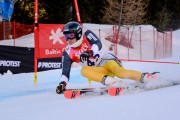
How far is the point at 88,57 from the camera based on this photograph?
21.8 ft

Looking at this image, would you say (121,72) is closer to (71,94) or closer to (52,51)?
(71,94)

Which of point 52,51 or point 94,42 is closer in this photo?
point 94,42

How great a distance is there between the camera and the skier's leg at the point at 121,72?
6.27m

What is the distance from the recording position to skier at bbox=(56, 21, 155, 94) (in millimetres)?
6672

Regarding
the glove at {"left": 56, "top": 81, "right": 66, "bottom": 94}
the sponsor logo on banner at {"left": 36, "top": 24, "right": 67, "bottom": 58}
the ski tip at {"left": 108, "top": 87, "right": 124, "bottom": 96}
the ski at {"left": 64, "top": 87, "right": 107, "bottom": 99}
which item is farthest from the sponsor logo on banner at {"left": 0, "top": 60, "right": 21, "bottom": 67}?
the ski tip at {"left": 108, "top": 87, "right": 124, "bottom": 96}

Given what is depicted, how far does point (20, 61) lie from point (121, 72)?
25.0 ft

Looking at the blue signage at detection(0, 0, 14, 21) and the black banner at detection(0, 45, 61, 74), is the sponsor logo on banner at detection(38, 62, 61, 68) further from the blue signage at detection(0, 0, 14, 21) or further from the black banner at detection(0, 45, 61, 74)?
the blue signage at detection(0, 0, 14, 21)

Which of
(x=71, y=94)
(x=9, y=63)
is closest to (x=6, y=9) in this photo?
(x=9, y=63)

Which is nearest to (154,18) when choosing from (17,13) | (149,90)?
(17,13)

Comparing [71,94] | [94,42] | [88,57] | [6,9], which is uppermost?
[6,9]

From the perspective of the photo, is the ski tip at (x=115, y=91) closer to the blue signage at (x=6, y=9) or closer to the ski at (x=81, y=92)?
the ski at (x=81, y=92)

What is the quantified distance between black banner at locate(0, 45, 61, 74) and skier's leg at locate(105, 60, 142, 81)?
6909mm

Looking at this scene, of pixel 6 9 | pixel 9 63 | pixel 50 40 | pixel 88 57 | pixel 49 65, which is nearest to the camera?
pixel 88 57

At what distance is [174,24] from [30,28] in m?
24.0
